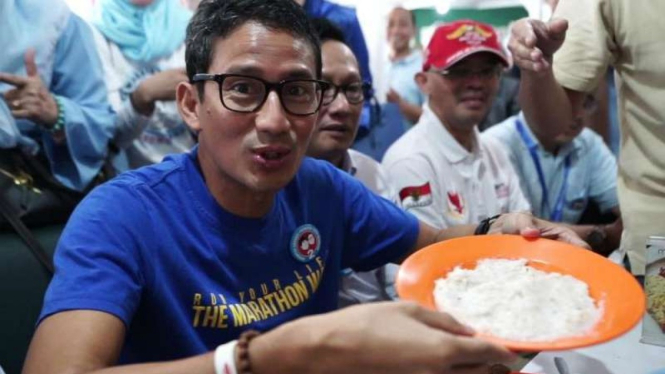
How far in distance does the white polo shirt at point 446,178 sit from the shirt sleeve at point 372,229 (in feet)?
1.42

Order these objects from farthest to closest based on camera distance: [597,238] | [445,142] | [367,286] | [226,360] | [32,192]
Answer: [445,142]
[597,238]
[367,286]
[32,192]
[226,360]

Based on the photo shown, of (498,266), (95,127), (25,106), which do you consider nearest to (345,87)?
(95,127)

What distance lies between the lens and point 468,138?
2238 millimetres

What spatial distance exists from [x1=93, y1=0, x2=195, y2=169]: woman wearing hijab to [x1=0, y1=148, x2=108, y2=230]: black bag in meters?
0.33

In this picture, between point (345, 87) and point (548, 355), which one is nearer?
point (548, 355)

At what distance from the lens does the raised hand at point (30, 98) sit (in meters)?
1.65

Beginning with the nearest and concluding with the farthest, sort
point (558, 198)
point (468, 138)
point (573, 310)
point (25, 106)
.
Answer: point (573, 310), point (25, 106), point (468, 138), point (558, 198)

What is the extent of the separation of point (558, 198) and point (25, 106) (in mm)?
1985

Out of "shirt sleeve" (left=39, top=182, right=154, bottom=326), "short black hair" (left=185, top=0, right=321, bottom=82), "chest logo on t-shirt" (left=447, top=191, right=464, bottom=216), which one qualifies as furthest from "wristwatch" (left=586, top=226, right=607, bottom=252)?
"shirt sleeve" (left=39, top=182, right=154, bottom=326)

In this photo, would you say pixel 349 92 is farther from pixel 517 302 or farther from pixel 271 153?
pixel 517 302

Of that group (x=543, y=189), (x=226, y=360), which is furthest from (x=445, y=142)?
(x=226, y=360)

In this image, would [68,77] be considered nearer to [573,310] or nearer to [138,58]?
[138,58]

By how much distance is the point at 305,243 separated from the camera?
4.05 ft

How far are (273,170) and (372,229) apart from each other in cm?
40
